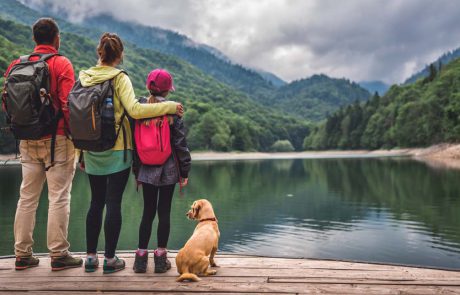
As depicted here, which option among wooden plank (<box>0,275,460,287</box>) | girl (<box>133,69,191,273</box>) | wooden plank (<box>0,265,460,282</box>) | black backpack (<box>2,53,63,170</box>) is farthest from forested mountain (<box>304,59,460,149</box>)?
black backpack (<box>2,53,63,170</box>)

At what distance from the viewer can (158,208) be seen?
472 cm

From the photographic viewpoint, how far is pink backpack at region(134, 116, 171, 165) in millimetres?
4410

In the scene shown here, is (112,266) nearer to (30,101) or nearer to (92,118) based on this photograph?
(92,118)

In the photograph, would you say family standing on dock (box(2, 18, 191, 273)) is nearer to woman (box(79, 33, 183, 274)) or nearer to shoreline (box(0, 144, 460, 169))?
woman (box(79, 33, 183, 274))

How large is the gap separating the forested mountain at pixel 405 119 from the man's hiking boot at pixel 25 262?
270 feet

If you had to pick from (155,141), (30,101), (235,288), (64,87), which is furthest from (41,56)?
(235,288)

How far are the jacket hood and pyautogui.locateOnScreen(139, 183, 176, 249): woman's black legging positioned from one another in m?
1.32

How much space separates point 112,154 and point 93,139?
0.29 meters

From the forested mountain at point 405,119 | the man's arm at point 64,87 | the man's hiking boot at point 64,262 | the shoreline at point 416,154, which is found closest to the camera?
the man's arm at point 64,87

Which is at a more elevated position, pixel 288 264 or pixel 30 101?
pixel 30 101

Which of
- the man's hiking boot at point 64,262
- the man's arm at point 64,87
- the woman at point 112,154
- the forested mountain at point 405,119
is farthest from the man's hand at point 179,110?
the forested mountain at point 405,119

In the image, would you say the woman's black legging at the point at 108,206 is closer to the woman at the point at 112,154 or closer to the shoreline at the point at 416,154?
the woman at the point at 112,154

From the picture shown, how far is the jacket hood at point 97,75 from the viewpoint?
441 centimetres

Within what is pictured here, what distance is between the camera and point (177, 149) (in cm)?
455
